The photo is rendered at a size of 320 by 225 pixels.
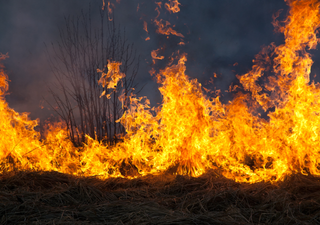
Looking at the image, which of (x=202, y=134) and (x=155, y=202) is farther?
(x=202, y=134)

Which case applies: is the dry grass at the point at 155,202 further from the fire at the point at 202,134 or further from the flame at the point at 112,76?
the flame at the point at 112,76

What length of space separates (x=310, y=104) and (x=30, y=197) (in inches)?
206

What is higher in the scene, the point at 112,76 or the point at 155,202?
the point at 112,76

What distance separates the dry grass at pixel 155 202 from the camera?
95.0 inches

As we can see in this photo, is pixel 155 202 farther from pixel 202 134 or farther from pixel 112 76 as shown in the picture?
pixel 112 76

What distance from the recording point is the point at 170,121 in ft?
16.9

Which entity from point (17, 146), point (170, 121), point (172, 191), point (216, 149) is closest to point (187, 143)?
point (170, 121)

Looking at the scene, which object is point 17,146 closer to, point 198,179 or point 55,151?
point 55,151

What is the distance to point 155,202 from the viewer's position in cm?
286

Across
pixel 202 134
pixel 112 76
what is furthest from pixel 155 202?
pixel 112 76

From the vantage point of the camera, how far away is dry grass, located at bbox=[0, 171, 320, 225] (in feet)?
7.92

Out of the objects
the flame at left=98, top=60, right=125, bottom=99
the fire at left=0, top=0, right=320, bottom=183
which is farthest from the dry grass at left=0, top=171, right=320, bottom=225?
the flame at left=98, top=60, right=125, bottom=99

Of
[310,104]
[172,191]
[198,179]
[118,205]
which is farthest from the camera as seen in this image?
[310,104]

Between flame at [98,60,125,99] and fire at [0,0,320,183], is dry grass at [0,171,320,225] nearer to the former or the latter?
fire at [0,0,320,183]
